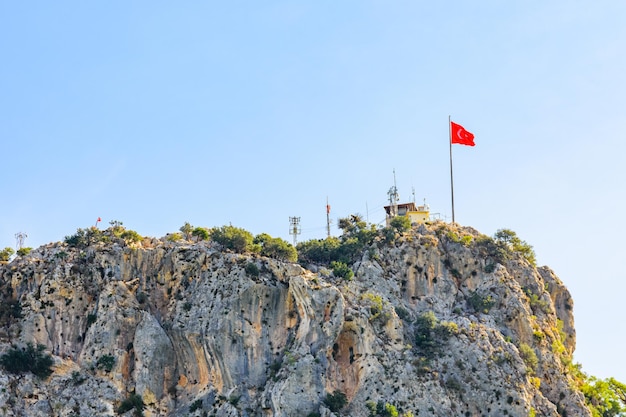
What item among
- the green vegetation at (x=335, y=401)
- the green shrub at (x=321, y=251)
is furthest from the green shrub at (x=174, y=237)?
the green vegetation at (x=335, y=401)

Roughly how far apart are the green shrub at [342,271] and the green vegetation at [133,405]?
23.7 meters

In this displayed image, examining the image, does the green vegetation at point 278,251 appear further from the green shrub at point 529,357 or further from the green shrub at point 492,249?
the green shrub at point 529,357

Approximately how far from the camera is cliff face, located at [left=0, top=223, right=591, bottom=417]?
72.4 metres

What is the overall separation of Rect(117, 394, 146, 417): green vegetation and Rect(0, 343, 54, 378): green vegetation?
7.31 metres

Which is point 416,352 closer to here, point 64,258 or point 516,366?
point 516,366

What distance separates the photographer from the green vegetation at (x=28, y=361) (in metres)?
71.8

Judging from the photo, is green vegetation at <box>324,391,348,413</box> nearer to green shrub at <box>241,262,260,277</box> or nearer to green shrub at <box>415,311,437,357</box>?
green shrub at <box>415,311,437,357</box>

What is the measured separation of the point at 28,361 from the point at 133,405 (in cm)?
1021

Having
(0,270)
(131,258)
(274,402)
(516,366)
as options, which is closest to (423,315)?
(516,366)

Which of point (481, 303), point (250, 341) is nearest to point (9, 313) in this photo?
point (250, 341)

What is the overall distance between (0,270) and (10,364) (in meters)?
12.3

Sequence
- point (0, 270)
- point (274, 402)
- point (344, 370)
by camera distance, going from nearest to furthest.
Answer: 1. point (274, 402)
2. point (344, 370)
3. point (0, 270)

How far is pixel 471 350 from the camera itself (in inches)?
3063

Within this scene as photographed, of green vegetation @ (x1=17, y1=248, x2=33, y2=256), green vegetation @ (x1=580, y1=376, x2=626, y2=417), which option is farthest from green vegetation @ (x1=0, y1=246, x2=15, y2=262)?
green vegetation @ (x1=580, y1=376, x2=626, y2=417)
